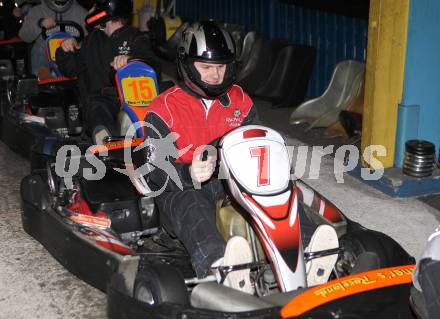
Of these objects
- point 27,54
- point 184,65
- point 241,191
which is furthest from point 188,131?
point 27,54

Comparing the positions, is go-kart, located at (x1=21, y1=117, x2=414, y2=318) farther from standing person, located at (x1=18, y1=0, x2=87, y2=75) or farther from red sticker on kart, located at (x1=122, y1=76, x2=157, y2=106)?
standing person, located at (x1=18, y1=0, x2=87, y2=75)

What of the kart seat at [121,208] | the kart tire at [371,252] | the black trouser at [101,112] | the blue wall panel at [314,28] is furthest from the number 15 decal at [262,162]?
the blue wall panel at [314,28]

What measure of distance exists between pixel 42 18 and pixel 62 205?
11.8ft

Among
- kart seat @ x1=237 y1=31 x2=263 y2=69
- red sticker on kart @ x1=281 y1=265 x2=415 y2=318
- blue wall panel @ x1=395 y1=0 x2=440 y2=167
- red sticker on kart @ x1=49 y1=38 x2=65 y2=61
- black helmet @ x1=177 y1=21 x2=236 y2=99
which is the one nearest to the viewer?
red sticker on kart @ x1=281 y1=265 x2=415 y2=318

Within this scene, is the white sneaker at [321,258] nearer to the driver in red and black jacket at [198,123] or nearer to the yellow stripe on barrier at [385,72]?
the driver in red and black jacket at [198,123]

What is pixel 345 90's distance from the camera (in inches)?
282

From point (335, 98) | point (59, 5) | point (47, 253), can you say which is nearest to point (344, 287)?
point (47, 253)

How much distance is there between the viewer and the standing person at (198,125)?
351 centimetres

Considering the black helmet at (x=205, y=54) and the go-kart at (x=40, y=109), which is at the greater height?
the black helmet at (x=205, y=54)

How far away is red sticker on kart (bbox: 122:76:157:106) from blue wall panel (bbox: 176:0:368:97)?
2.78m

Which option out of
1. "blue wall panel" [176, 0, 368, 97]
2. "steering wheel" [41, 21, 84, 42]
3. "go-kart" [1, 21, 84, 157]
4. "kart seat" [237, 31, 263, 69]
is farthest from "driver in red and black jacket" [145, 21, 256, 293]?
"kart seat" [237, 31, 263, 69]

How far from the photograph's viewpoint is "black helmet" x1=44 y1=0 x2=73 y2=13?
7.23 metres

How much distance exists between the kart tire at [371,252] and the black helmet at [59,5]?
459 centimetres

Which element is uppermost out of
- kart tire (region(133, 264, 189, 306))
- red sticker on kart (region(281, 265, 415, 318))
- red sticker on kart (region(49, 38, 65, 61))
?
red sticker on kart (region(49, 38, 65, 61))
